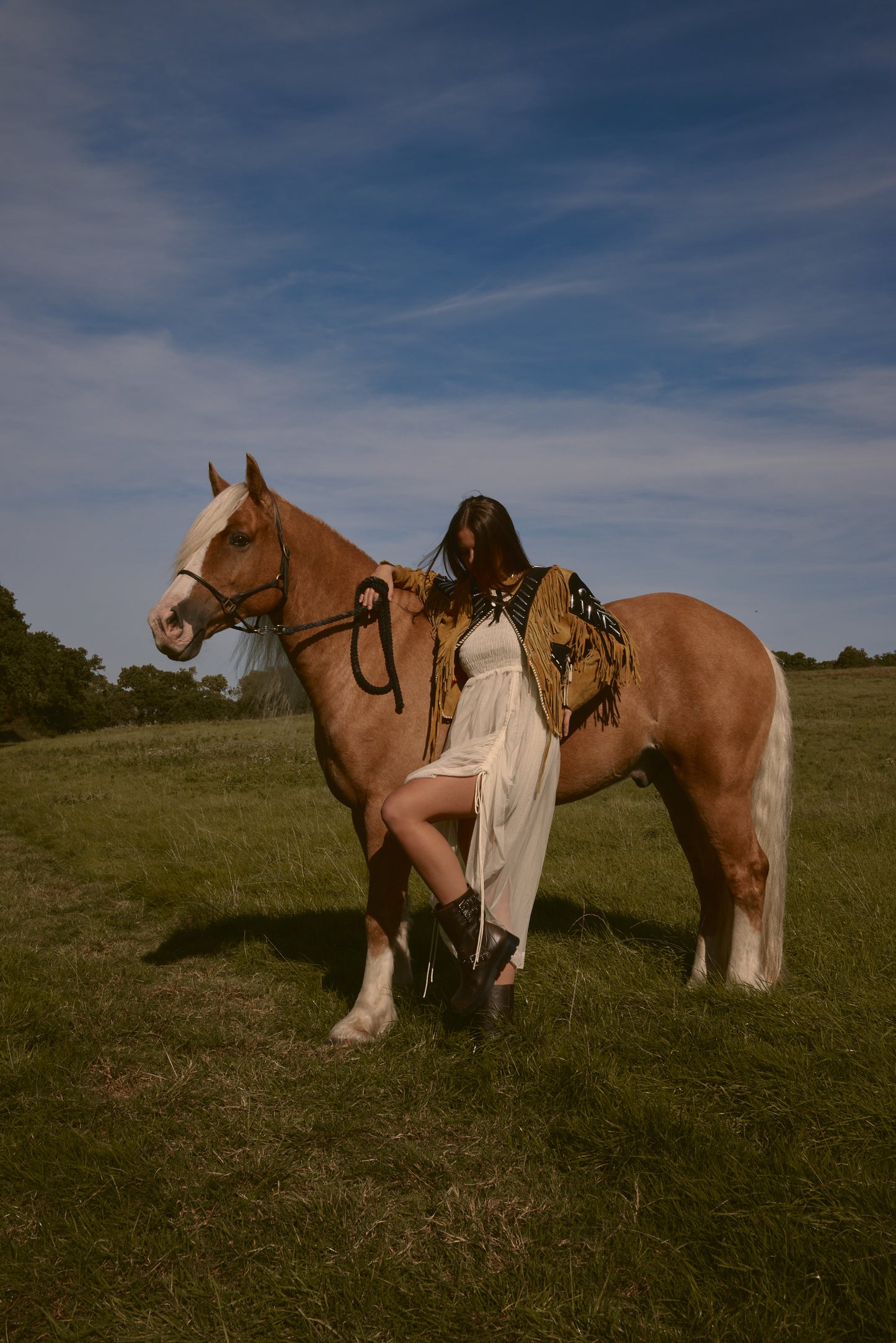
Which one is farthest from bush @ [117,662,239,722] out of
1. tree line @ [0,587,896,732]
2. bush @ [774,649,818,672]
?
bush @ [774,649,818,672]

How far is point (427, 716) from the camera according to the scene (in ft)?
13.9

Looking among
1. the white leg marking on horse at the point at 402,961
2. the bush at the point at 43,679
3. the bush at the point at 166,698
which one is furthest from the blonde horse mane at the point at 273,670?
the bush at the point at 166,698

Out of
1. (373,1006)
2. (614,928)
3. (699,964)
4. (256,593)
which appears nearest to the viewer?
(373,1006)

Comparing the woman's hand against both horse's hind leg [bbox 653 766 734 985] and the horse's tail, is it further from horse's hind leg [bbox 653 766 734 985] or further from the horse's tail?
the horse's tail

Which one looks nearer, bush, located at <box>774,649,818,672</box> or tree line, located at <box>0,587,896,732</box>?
tree line, located at <box>0,587,896,732</box>

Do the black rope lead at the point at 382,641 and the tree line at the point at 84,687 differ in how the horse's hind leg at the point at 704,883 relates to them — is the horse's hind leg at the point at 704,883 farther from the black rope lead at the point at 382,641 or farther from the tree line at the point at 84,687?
the tree line at the point at 84,687

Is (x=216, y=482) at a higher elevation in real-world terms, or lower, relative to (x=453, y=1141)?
higher

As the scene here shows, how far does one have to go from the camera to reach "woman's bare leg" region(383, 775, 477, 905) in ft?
11.7

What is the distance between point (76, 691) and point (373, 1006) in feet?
134

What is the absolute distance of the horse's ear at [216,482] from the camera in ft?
15.0

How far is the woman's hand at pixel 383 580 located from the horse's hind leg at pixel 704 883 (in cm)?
188

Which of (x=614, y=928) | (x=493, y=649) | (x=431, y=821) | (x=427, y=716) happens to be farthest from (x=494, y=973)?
(x=614, y=928)

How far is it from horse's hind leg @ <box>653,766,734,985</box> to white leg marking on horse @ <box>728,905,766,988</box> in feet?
0.24

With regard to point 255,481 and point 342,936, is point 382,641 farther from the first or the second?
point 342,936
